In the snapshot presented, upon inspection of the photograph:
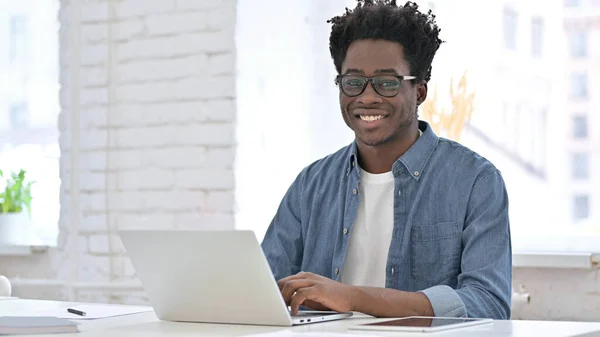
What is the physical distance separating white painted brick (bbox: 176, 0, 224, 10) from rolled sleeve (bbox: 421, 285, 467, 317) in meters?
1.68

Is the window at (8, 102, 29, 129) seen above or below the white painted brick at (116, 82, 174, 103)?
below

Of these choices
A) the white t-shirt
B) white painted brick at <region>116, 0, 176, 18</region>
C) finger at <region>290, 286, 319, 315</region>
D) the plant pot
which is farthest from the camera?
the plant pot

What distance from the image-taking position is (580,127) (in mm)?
3445

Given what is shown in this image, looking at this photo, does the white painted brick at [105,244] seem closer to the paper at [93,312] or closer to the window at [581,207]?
the paper at [93,312]

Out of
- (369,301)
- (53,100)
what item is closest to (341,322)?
(369,301)

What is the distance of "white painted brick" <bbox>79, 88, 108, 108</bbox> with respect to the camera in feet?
12.5

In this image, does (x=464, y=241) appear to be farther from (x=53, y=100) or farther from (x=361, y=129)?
(x=53, y=100)

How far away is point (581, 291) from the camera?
329 cm

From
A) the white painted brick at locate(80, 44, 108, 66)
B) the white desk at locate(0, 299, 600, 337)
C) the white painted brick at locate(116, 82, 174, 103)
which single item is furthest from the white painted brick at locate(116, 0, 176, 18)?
the white desk at locate(0, 299, 600, 337)

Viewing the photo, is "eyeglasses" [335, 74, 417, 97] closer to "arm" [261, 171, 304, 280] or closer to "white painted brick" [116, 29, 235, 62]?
"arm" [261, 171, 304, 280]

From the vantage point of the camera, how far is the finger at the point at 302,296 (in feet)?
6.65

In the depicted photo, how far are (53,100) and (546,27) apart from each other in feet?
6.80

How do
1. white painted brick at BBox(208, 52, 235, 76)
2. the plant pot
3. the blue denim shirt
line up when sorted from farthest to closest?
the plant pot < white painted brick at BBox(208, 52, 235, 76) < the blue denim shirt

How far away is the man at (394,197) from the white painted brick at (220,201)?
83 centimetres
